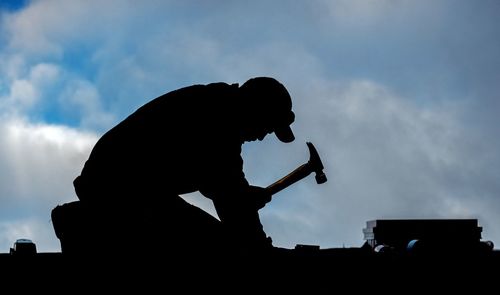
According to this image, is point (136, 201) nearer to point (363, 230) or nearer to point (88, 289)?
point (88, 289)

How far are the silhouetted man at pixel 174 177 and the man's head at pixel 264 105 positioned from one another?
0.14 meters

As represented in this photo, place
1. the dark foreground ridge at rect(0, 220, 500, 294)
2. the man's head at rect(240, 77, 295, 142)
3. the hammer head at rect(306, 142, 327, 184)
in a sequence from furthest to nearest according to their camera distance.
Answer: the hammer head at rect(306, 142, 327, 184)
the man's head at rect(240, 77, 295, 142)
the dark foreground ridge at rect(0, 220, 500, 294)

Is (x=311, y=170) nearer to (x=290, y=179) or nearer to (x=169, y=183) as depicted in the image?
(x=290, y=179)

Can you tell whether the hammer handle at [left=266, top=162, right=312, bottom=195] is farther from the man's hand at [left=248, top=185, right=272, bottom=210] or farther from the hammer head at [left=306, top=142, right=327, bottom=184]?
the man's hand at [left=248, top=185, right=272, bottom=210]

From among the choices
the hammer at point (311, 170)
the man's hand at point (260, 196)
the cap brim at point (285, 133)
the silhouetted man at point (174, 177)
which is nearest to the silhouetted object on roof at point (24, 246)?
the silhouetted man at point (174, 177)

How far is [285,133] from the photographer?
4.32 m

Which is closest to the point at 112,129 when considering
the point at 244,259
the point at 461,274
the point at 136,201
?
the point at 136,201

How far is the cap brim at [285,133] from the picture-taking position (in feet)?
14.1

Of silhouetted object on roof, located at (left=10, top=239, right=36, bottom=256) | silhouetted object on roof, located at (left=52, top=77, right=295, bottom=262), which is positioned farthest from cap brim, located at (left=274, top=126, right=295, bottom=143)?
silhouetted object on roof, located at (left=10, top=239, right=36, bottom=256)

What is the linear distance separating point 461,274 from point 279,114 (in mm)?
1685

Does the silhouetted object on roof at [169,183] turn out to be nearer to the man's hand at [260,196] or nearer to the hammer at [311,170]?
the man's hand at [260,196]

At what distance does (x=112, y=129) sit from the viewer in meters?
3.78

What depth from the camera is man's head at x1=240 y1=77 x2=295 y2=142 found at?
4031mm

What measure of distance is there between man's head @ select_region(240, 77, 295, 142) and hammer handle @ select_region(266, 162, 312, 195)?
97cm
